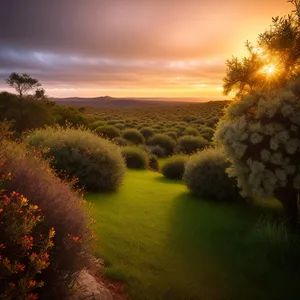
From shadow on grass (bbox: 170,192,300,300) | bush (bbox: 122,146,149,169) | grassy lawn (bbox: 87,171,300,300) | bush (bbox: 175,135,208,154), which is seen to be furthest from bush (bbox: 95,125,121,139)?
shadow on grass (bbox: 170,192,300,300)

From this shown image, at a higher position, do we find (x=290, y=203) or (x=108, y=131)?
(x=108, y=131)

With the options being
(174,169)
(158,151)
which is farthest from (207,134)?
(174,169)

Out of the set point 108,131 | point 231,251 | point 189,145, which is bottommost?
point 231,251

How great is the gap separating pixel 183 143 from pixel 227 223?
1725 cm

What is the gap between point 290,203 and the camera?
748cm

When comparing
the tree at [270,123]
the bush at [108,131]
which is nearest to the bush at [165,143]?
the bush at [108,131]

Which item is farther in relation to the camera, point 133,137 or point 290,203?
point 133,137

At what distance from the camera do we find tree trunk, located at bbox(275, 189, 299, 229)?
7.29m

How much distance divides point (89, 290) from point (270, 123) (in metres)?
4.86

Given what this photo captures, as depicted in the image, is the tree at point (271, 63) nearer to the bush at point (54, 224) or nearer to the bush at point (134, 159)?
the bush at point (54, 224)

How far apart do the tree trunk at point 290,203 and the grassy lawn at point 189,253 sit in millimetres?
899

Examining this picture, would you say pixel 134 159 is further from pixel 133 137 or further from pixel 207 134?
pixel 207 134

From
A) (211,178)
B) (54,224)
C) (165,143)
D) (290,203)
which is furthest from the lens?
(165,143)

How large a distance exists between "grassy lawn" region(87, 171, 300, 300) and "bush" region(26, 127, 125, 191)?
3.60ft
